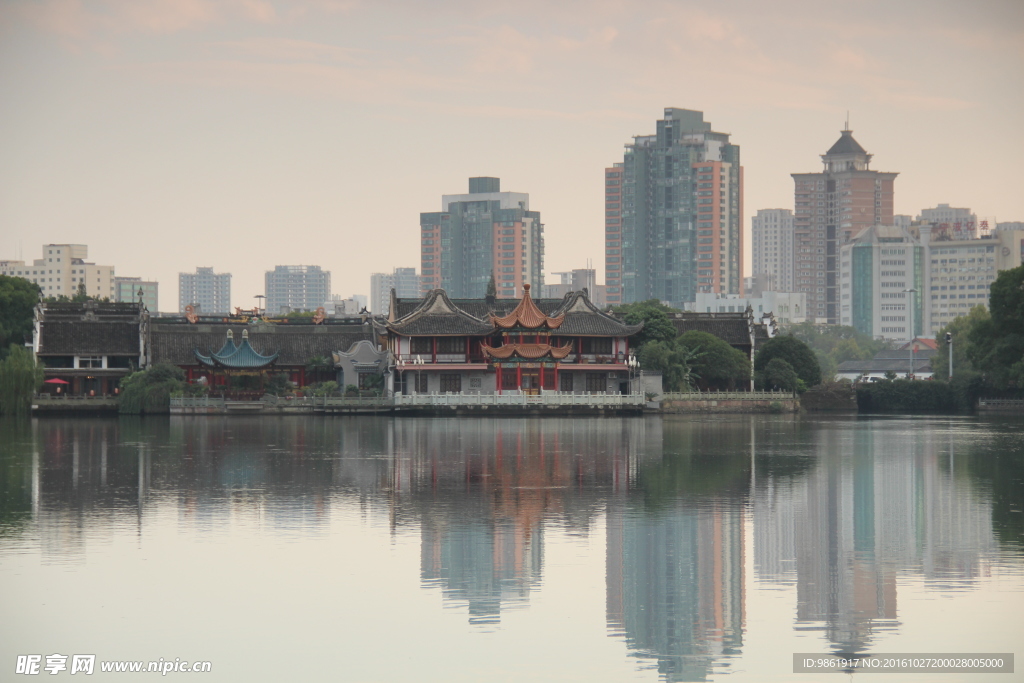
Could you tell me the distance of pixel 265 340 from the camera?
85.1 metres

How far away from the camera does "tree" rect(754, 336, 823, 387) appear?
88562 millimetres

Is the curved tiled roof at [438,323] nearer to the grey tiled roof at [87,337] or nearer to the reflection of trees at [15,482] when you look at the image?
the grey tiled roof at [87,337]

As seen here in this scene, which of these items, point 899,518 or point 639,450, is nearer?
point 899,518

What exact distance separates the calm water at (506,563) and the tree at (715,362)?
41722 mm

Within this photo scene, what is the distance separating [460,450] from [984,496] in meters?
19.5

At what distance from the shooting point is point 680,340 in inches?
3359

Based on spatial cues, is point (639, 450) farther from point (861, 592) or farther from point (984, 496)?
point (861, 592)

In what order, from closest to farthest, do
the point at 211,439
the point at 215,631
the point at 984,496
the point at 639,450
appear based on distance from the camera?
the point at 215,631, the point at 984,496, the point at 639,450, the point at 211,439

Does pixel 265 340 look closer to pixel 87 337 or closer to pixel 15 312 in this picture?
pixel 87 337

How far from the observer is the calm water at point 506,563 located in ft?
56.3

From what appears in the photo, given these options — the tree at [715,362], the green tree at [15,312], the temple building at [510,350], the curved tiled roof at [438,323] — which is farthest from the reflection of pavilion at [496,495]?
the green tree at [15,312]

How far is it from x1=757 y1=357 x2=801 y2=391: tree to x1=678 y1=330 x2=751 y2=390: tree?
1529 millimetres

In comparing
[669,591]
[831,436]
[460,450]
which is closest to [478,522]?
[669,591]

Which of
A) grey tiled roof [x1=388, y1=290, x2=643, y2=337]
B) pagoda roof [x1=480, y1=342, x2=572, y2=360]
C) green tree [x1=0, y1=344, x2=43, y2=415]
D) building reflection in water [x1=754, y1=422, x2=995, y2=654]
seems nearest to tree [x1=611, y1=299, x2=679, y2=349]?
grey tiled roof [x1=388, y1=290, x2=643, y2=337]
